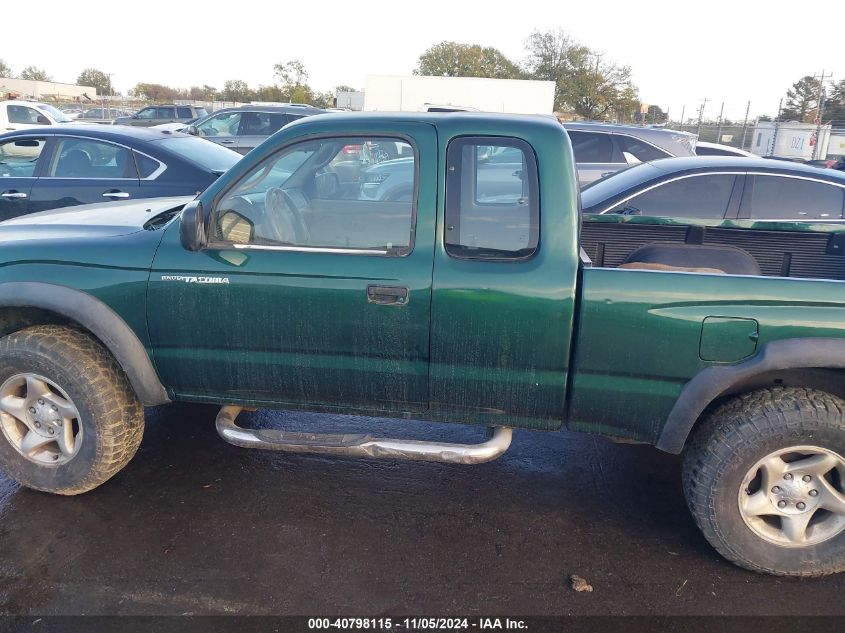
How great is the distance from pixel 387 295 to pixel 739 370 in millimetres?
1476

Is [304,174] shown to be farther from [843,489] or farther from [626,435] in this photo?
A: [843,489]

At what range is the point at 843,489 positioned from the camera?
113 inches

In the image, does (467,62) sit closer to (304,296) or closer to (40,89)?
(40,89)

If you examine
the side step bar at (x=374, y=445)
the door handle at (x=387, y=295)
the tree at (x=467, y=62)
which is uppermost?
the tree at (x=467, y=62)

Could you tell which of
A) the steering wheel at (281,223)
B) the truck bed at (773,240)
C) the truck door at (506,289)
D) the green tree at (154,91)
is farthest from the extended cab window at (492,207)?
the green tree at (154,91)

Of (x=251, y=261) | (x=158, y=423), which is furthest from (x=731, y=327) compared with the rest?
(x=158, y=423)

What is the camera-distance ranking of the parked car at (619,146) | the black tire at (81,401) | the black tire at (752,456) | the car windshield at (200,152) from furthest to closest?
the parked car at (619,146) < the car windshield at (200,152) < the black tire at (81,401) < the black tire at (752,456)

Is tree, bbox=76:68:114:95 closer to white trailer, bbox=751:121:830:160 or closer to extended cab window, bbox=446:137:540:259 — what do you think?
white trailer, bbox=751:121:830:160

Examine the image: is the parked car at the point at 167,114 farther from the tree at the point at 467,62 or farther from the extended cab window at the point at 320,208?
the tree at the point at 467,62

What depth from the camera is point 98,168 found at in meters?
6.51

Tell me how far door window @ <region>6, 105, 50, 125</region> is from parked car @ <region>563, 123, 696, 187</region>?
14723 mm

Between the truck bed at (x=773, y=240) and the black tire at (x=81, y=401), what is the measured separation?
2870 mm

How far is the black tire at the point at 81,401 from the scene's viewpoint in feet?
10.5

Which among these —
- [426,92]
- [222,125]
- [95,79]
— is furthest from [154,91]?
[222,125]
